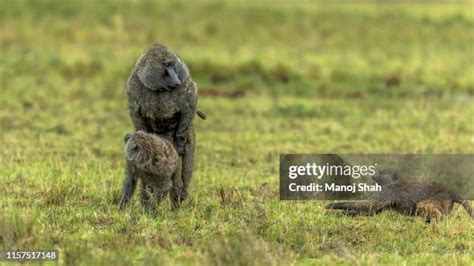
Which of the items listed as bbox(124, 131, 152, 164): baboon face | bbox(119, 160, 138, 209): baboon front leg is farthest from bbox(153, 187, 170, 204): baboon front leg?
bbox(124, 131, 152, 164): baboon face

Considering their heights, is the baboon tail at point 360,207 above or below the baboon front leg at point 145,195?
below

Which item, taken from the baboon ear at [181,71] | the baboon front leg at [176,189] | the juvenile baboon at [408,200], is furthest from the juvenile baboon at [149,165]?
the juvenile baboon at [408,200]

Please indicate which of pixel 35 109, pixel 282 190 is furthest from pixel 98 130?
pixel 282 190

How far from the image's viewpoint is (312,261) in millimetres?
8078

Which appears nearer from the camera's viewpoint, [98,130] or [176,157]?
[176,157]

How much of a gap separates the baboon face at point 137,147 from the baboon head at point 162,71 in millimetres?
559

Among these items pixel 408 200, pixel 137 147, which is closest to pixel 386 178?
pixel 408 200

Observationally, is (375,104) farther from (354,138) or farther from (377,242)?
(377,242)

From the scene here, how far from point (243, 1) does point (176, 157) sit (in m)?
28.4

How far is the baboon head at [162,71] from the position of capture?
9547 mm

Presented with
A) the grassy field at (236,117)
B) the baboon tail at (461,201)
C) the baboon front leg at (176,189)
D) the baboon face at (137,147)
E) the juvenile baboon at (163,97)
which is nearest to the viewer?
the grassy field at (236,117)

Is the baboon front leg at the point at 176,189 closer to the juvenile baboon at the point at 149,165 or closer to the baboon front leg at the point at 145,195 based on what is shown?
the juvenile baboon at the point at 149,165

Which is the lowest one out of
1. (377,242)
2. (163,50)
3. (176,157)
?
(377,242)

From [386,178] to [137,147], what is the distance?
277cm
